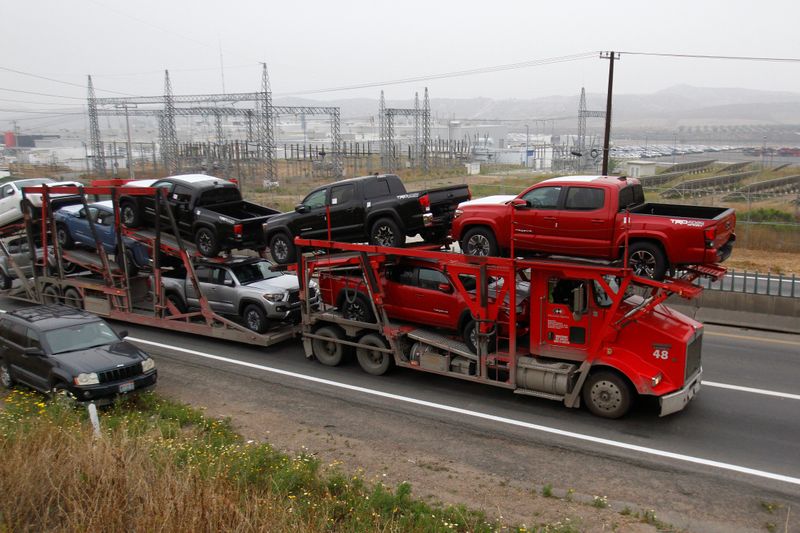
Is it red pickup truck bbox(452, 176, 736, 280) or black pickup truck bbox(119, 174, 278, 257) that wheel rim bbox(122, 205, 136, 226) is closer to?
black pickup truck bbox(119, 174, 278, 257)

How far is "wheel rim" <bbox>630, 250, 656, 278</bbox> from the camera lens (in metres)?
10.4

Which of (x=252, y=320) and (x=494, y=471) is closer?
(x=494, y=471)

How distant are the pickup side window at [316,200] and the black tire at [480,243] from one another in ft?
11.3

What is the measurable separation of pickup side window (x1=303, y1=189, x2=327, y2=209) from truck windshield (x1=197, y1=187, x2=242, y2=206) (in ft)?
9.05

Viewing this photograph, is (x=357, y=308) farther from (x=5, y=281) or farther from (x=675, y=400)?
(x=5, y=281)

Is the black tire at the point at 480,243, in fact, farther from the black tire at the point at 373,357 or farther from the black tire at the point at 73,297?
the black tire at the point at 73,297

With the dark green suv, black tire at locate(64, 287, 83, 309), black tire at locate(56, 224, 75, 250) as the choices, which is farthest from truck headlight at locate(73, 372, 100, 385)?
black tire at locate(56, 224, 75, 250)

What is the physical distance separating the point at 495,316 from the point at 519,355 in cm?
79

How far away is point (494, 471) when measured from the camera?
9008 mm

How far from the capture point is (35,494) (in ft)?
23.3

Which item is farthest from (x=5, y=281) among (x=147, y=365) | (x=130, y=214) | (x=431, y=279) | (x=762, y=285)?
(x=762, y=285)

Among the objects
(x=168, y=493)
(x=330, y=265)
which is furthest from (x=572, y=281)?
(x=168, y=493)

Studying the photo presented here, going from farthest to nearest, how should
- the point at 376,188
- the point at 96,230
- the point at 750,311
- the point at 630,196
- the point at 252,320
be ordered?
the point at 96,230 < the point at 750,311 < the point at 252,320 < the point at 376,188 < the point at 630,196

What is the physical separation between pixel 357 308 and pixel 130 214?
6952mm
